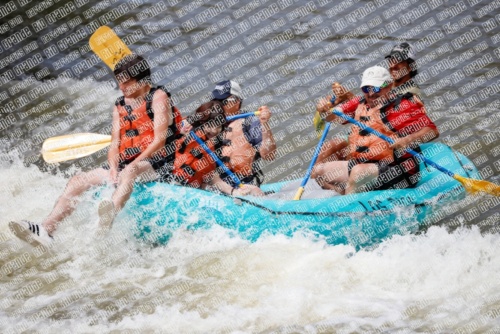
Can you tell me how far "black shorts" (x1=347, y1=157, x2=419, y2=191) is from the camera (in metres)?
5.98

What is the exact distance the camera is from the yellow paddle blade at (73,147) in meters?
6.92

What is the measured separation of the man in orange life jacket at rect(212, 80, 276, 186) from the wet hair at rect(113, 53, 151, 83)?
0.54 m

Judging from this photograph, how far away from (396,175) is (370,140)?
32 centimetres

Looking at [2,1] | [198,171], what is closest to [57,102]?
[2,1]

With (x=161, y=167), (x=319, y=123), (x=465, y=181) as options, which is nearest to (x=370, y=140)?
(x=319, y=123)

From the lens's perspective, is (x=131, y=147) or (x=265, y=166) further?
(x=265, y=166)

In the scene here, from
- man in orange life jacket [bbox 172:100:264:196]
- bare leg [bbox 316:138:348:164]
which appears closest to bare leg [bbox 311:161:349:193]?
bare leg [bbox 316:138:348:164]

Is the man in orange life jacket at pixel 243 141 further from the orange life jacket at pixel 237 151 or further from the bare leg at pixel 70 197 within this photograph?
the bare leg at pixel 70 197

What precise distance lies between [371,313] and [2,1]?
8902mm

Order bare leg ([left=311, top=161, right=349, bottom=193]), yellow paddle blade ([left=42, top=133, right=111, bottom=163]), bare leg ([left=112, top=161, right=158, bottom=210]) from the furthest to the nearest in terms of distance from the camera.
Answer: yellow paddle blade ([left=42, top=133, right=111, bottom=163]), bare leg ([left=311, top=161, right=349, bottom=193]), bare leg ([left=112, top=161, right=158, bottom=210])

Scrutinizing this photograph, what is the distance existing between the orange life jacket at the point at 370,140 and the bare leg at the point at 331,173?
13 centimetres

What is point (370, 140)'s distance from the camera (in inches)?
238

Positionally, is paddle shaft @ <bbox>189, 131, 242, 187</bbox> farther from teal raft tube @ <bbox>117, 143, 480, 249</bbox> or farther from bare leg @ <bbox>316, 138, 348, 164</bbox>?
bare leg @ <bbox>316, 138, 348, 164</bbox>

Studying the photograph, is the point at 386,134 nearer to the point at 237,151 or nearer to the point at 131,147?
the point at 237,151
